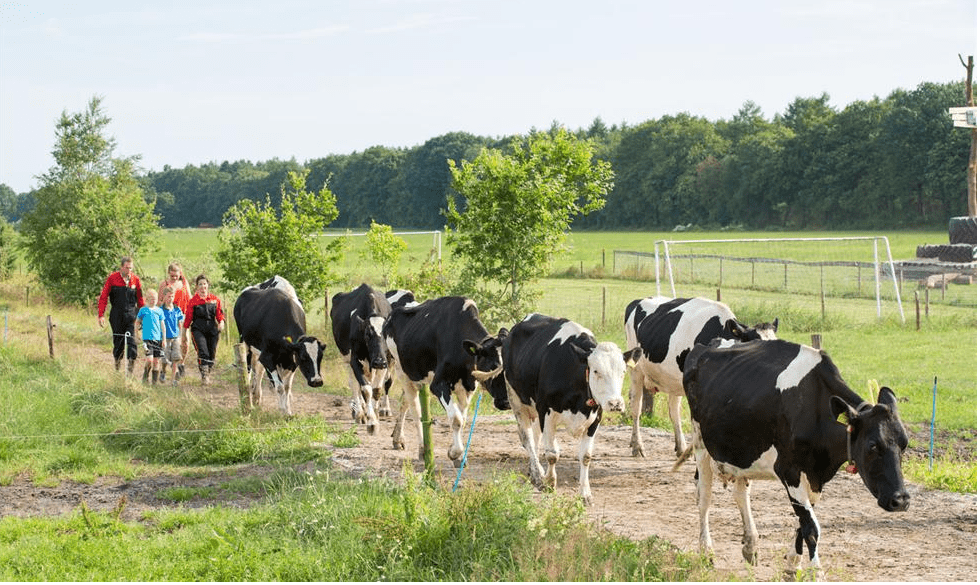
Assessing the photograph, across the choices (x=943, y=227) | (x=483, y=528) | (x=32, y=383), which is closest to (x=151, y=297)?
(x=32, y=383)

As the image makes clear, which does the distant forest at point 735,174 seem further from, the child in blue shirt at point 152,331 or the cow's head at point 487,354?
the cow's head at point 487,354

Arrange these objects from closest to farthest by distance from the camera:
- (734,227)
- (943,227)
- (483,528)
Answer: (483,528) → (943,227) → (734,227)

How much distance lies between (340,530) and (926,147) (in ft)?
246

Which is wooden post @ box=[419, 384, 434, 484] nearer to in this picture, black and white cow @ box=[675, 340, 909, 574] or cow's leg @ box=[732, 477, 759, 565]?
black and white cow @ box=[675, 340, 909, 574]

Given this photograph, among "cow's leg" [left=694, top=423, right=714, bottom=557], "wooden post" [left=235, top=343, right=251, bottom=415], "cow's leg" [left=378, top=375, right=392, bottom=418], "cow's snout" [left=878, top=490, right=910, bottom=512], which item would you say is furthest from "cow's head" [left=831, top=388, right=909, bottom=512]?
"cow's leg" [left=378, top=375, right=392, bottom=418]

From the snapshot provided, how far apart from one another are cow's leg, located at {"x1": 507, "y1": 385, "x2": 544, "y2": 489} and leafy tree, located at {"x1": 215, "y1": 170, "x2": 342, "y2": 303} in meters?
10.5

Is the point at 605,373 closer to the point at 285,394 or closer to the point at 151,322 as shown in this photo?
the point at 285,394

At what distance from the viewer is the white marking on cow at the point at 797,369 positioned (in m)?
7.58

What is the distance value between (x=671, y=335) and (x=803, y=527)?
5003 millimetres

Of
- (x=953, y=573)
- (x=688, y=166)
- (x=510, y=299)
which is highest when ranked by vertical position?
(x=688, y=166)

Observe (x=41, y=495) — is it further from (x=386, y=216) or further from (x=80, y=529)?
(x=386, y=216)

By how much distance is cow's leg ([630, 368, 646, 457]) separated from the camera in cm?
1293

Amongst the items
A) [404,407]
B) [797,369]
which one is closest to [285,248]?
[404,407]

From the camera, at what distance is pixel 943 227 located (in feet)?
237
